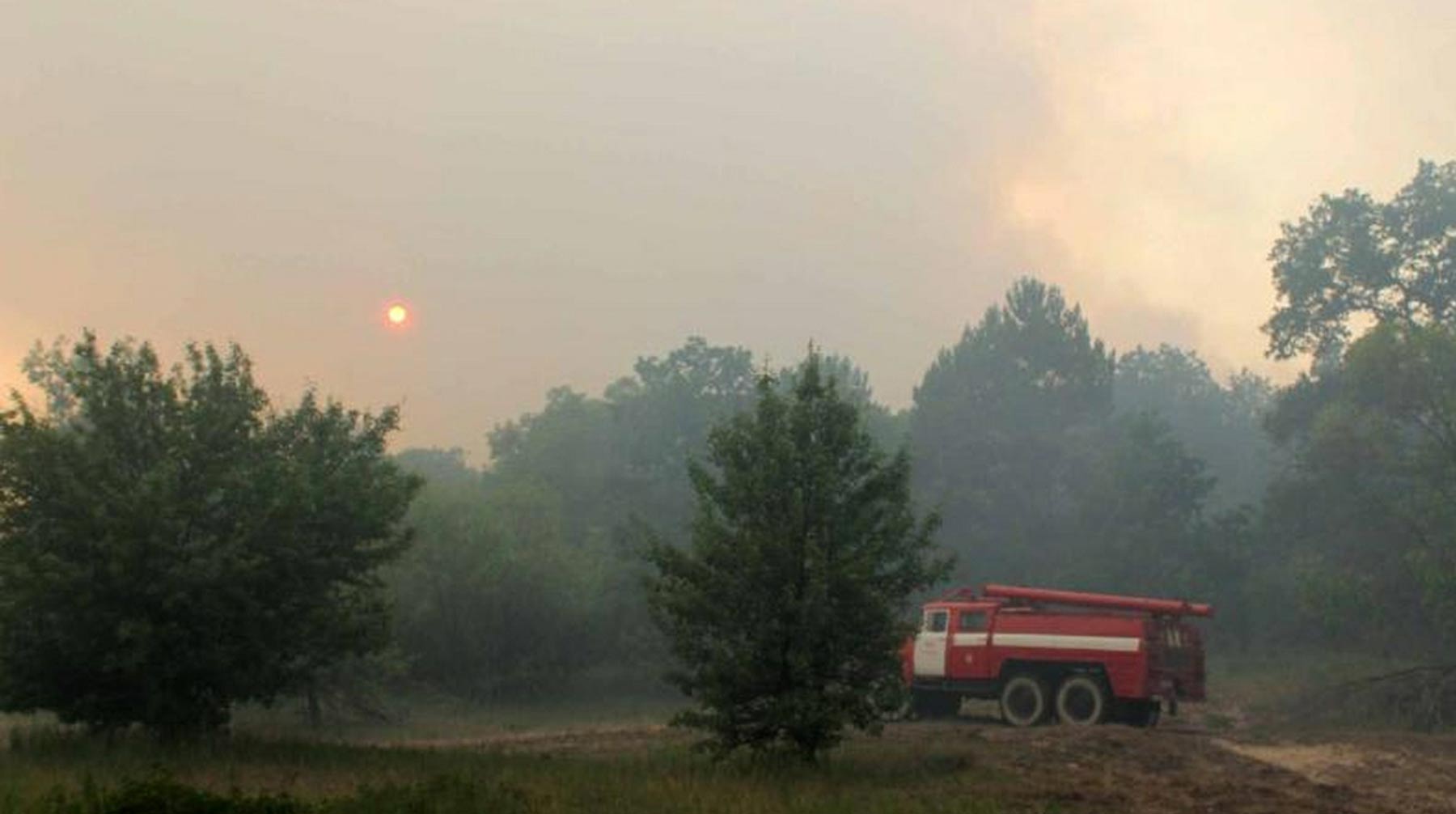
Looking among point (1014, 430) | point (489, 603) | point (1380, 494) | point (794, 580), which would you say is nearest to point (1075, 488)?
point (1014, 430)

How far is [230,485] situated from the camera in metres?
21.1

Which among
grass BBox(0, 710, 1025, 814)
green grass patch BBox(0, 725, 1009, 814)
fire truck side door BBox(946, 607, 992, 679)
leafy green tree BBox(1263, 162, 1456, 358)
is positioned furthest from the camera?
leafy green tree BBox(1263, 162, 1456, 358)

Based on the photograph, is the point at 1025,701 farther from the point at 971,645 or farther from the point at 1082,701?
the point at 971,645

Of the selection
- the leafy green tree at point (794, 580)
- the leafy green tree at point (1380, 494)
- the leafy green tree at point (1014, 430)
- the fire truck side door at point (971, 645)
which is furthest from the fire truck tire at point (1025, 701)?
the leafy green tree at point (1014, 430)

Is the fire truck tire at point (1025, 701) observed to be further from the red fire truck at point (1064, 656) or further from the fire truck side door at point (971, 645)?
the fire truck side door at point (971, 645)

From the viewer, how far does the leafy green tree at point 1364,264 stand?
201 ft

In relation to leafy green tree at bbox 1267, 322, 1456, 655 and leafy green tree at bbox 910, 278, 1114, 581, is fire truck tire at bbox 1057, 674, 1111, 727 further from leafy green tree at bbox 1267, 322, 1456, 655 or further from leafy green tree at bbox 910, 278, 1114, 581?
leafy green tree at bbox 910, 278, 1114, 581

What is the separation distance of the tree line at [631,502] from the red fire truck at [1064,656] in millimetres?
4624

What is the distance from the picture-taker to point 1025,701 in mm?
27750

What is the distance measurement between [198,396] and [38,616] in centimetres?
482

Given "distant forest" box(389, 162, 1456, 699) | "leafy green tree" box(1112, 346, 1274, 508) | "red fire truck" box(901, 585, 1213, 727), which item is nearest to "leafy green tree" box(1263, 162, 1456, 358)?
"distant forest" box(389, 162, 1456, 699)

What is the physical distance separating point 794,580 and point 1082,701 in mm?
11603

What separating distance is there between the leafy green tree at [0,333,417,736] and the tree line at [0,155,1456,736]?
0.17 ft

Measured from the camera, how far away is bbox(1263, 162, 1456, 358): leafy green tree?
201ft
